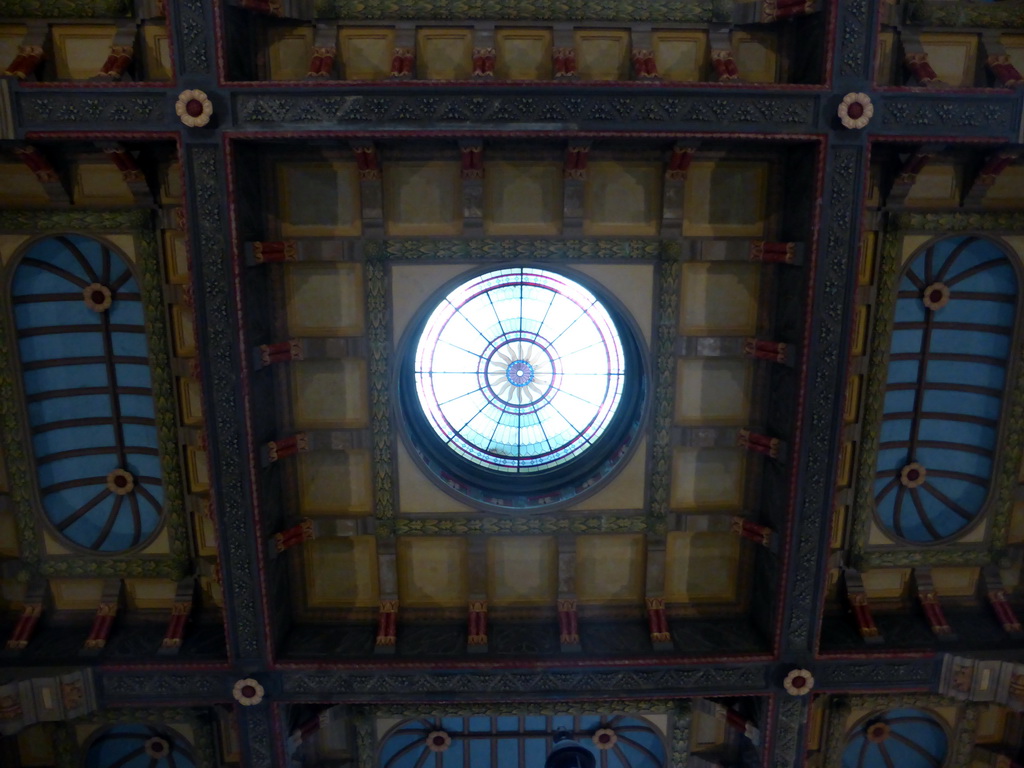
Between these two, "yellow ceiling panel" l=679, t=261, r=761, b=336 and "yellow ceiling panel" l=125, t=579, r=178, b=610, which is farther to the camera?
"yellow ceiling panel" l=125, t=579, r=178, b=610

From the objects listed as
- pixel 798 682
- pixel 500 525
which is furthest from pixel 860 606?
pixel 500 525

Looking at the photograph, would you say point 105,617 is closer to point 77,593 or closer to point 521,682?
point 77,593

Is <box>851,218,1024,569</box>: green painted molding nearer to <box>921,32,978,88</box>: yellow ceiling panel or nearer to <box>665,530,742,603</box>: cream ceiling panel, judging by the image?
<box>921,32,978,88</box>: yellow ceiling panel

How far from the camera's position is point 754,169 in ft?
28.2

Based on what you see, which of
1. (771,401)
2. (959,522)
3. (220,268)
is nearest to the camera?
(220,268)

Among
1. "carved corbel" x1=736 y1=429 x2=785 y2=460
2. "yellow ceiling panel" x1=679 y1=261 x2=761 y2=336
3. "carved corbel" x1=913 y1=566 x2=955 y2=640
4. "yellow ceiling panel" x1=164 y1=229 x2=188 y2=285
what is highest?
"yellow ceiling panel" x1=164 y1=229 x2=188 y2=285

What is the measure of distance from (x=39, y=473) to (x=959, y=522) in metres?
14.3

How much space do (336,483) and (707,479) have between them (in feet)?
19.0

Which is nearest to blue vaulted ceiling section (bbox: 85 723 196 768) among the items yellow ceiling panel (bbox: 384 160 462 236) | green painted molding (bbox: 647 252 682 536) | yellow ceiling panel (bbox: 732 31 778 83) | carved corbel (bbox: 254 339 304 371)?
carved corbel (bbox: 254 339 304 371)

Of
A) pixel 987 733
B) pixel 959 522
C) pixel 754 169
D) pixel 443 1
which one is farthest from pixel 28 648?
pixel 987 733

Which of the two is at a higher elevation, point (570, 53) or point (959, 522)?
point (570, 53)

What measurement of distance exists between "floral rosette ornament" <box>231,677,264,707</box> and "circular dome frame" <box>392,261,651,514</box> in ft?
12.5

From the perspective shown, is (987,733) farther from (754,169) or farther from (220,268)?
(220,268)

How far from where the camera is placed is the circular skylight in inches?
380
